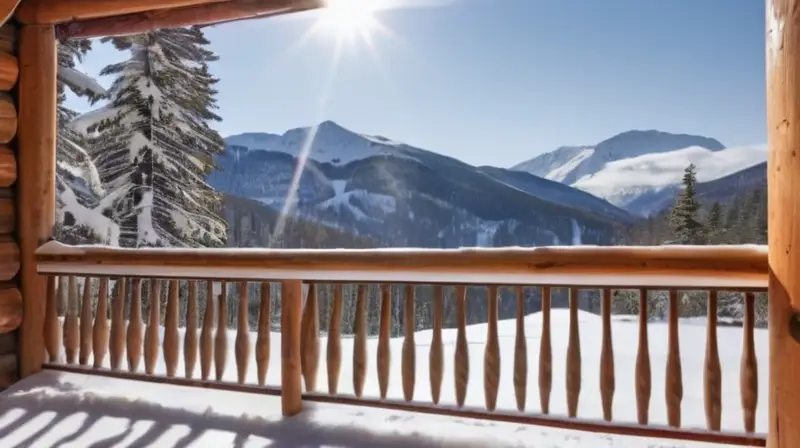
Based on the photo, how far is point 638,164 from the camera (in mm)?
19828

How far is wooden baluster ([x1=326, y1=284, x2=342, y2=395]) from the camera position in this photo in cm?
258

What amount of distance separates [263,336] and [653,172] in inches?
709

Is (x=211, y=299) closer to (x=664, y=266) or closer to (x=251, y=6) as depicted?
(x=251, y=6)

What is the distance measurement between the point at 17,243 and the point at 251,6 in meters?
2.04

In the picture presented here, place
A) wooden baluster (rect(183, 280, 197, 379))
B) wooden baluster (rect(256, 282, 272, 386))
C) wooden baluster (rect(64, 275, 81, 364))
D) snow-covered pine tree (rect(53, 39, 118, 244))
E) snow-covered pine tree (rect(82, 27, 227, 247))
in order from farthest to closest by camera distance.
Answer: snow-covered pine tree (rect(82, 27, 227, 247))
snow-covered pine tree (rect(53, 39, 118, 244))
wooden baluster (rect(64, 275, 81, 364))
wooden baluster (rect(183, 280, 197, 379))
wooden baluster (rect(256, 282, 272, 386))

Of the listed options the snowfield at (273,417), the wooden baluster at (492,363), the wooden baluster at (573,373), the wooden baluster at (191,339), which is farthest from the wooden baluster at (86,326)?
the wooden baluster at (573,373)

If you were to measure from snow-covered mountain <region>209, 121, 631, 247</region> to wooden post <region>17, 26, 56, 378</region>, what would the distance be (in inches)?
567

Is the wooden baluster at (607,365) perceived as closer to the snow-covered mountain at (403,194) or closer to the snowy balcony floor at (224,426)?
the snowy balcony floor at (224,426)

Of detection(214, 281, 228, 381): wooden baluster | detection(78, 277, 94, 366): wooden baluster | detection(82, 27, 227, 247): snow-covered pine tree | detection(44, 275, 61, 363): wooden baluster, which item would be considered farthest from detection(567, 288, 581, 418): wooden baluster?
detection(82, 27, 227, 247): snow-covered pine tree

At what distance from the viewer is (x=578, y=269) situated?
223cm

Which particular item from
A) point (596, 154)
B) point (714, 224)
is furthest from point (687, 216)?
point (596, 154)

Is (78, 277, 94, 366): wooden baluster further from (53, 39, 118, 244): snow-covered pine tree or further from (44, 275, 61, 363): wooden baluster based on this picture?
(53, 39, 118, 244): snow-covered pine tree

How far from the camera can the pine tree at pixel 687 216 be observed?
12.2 m

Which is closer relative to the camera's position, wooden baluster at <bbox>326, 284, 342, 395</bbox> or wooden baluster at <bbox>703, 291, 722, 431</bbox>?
wooden baluster at <bbox>703, 291, 722, 431</bbox>
